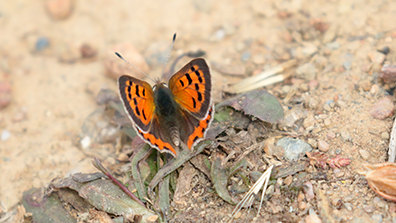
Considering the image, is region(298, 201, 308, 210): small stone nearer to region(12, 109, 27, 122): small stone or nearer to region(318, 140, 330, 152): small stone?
region(318, 140, 330, 152): small stone

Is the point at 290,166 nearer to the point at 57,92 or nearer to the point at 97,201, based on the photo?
the point at 97,201

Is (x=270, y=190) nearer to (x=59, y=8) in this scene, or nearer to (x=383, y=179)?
(x=383, y=179)

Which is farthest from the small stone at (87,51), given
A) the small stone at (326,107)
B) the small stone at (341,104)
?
the small stone at (341,104)

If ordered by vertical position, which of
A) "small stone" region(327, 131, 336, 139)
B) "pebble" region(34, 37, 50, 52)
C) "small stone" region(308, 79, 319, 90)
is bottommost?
"small stone" region(327, 131, 336, 139)

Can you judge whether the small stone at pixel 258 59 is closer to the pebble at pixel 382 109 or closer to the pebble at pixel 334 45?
the pebble at pixel 334 45

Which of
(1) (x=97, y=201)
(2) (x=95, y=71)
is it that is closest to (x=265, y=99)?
(1) (x=97, y=201)

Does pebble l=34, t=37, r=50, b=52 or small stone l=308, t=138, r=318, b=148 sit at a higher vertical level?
pebble l=34, t=37, r=50, b=52

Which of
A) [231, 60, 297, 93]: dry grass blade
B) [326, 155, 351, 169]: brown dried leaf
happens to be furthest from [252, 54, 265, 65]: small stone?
[326, 155, 351, 169]: brown dried leaf
